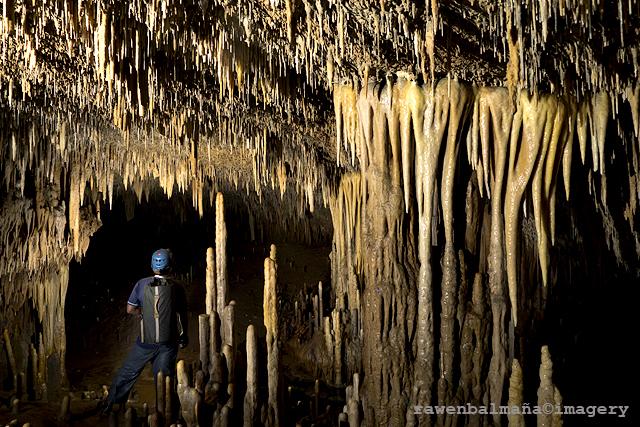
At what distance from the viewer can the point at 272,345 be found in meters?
4.43

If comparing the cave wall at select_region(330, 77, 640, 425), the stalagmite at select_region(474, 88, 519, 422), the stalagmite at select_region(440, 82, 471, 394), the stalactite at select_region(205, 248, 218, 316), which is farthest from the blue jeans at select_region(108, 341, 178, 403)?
the stalagmite at select_region(474, 88, 519, 422)

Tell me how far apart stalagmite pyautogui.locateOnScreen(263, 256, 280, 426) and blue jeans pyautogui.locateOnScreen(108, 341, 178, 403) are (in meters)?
0.84

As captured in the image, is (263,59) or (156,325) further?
(156,325)

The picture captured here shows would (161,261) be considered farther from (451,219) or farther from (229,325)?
(451,219)

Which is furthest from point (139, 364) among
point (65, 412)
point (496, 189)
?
point (496, 189)

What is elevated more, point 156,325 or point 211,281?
point 211,281

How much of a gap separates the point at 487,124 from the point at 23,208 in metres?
5.82

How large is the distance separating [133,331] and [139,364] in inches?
257

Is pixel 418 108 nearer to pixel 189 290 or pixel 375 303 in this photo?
pixel 375 303

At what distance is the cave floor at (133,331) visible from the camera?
5.38 meters

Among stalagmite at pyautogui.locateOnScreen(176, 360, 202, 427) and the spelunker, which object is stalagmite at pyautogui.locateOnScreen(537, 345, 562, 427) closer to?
stalagmite at pyautogui.locateOnScreen(176, 360, 202, 427)

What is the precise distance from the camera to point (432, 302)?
14.2 feet

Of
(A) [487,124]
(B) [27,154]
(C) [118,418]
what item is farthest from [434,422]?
(B) [27,154]

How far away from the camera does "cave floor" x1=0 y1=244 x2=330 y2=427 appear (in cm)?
538
